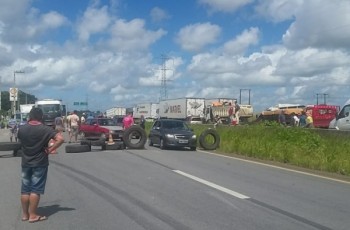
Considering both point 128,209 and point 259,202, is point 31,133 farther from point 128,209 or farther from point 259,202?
point 259,202

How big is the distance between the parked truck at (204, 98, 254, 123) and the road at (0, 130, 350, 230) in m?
41.8

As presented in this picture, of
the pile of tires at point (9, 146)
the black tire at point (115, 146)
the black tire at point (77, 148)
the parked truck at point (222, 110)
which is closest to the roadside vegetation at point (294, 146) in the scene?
the black tire at point (115, 146)

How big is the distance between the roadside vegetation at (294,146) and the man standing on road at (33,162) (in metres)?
10.2

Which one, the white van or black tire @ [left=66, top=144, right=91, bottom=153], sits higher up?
the white van

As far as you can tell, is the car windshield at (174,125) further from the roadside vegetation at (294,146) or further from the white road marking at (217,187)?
the white road marking at (217,187)

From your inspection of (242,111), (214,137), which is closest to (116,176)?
(214,137)

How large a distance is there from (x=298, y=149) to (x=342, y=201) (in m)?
9.61

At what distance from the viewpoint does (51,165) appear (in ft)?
56.5

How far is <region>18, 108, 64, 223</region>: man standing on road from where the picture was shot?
8.30 metres

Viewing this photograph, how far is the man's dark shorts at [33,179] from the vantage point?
27.3 feet

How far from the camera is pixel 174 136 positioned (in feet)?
82.8

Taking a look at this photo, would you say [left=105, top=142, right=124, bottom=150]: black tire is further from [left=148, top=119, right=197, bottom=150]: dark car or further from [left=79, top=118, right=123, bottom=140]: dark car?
[left=148, top=119, right=197, bottom=150]: dark car

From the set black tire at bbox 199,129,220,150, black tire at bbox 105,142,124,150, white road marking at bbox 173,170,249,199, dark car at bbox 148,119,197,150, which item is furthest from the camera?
black tire at bbox 199,129,220,150

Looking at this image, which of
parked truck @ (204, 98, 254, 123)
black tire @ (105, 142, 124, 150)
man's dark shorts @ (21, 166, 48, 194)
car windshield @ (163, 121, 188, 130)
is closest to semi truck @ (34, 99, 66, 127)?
parked truck @ (204, 98, 254, 123)
